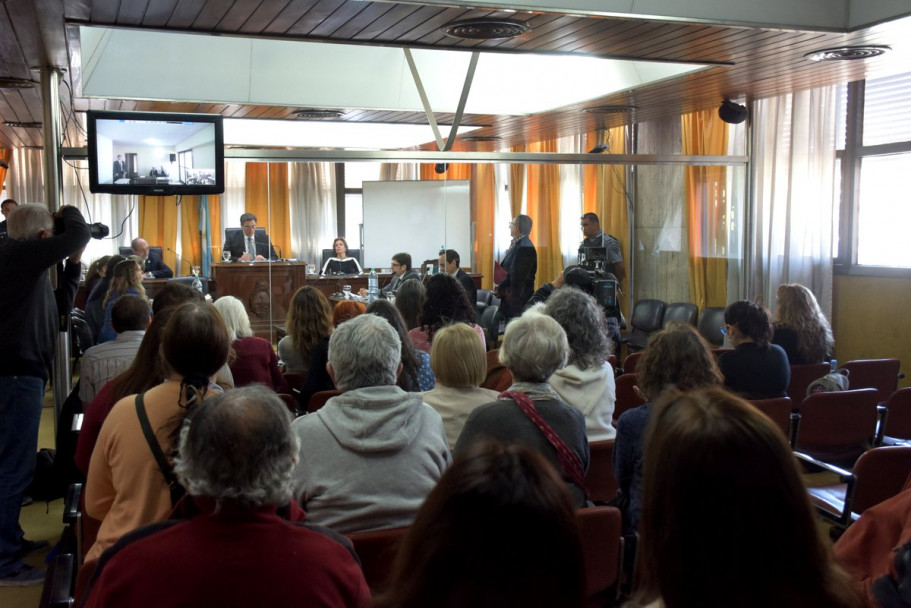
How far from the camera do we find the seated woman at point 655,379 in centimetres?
273

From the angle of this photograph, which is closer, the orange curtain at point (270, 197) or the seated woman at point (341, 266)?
the orange curtain at point (270, 197)

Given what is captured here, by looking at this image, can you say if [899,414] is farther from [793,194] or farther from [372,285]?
[372,285]

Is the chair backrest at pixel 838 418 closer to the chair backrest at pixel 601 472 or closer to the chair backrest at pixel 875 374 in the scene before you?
the chair backrest at pixel 875 374

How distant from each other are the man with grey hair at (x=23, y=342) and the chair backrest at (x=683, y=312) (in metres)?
5.81

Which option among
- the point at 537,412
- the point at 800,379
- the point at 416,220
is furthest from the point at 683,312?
the point at 537,412

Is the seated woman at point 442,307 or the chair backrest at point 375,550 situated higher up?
the seated woman at point 442,307

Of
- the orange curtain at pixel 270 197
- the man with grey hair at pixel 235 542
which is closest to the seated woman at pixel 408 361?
the man with grey hair at pixel 235 542

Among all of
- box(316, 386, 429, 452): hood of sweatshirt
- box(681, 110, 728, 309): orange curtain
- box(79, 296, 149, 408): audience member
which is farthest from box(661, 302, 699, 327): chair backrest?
box(316, 386, 429, 452): hood of sweatshirt

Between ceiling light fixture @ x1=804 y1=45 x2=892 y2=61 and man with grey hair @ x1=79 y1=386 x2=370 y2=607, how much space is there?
205 inches

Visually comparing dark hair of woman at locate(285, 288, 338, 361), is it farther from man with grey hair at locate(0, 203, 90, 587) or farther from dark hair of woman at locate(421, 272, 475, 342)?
man with grey hair at locate(0, 203, 90, 587)

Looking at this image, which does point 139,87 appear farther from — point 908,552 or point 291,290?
point 908,552

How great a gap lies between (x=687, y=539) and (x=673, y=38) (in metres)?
4.50

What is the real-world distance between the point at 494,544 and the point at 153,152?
4.87 meters

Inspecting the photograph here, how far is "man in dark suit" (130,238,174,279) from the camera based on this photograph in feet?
30.4
